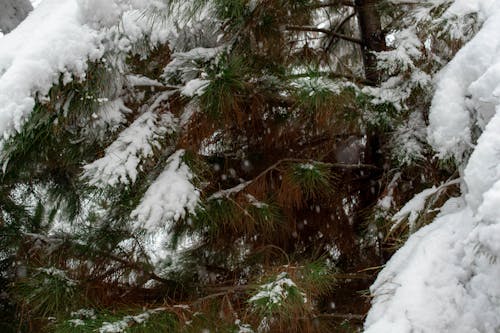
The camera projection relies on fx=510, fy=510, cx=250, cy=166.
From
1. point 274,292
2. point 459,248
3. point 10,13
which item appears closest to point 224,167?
point 274,292

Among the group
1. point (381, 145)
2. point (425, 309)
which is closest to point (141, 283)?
point (381, 145)

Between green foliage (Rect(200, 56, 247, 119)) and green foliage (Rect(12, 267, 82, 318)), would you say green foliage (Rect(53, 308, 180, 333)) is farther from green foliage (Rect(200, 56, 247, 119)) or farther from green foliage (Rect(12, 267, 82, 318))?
green foliage (Rect(200, 56, 247, 119))

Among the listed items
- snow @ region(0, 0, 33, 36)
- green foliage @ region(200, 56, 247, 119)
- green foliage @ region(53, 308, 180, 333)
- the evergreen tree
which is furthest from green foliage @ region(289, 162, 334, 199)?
snow @ region(0, 0, 33, 36)

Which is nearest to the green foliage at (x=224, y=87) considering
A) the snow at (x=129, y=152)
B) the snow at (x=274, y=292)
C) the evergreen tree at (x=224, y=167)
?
the evergreen tree at (x=224, y=167)

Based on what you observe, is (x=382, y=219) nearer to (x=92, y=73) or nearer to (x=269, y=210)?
(x=269, y=210)

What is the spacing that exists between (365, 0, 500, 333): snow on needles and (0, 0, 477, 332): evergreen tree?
14.8 inches

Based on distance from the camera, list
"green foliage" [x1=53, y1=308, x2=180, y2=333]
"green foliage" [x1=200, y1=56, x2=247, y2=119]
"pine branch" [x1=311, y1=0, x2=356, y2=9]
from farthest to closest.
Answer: "pine branch" [x1=311, y1=0, x2=356, y2=9] → "green foliage" [x1=200, y1=56, x2=247, y2=119] → "green foliage" [x1=53, y1=308, x2=180, y2=333]

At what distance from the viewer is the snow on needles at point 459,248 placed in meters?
0.98

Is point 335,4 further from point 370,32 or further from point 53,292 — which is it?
point 53,292

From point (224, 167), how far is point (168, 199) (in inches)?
26.8

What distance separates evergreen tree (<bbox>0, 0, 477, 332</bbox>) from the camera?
2064mm

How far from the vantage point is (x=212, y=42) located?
253cm

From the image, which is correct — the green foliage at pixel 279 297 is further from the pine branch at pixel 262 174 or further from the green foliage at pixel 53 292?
the green foliage at pixel 53 292

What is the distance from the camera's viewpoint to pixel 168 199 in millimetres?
2074
